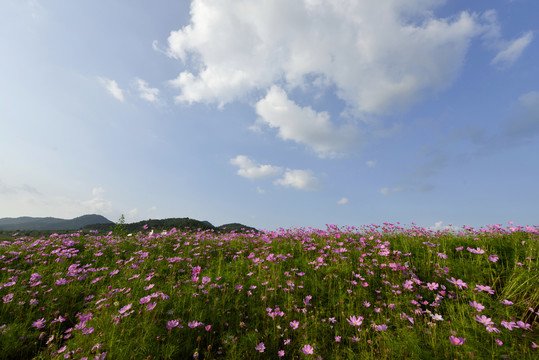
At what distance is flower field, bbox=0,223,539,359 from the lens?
3.07 metres

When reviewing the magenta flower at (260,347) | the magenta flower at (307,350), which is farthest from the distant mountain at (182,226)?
the magenta flower at (307,350)

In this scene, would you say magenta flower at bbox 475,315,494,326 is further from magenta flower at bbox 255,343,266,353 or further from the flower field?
magenta flower at bbox 255,343,266,353

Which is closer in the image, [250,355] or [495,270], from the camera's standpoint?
[250,355]

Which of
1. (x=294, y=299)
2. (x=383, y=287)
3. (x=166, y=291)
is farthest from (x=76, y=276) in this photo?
(x=383, y=287)

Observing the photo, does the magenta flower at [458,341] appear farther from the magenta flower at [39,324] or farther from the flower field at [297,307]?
the magenta flower at [39,324]

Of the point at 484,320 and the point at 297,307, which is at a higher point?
the point at 484,320

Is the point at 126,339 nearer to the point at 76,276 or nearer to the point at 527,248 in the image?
the point at 76,276

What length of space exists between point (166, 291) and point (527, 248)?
7115 mm

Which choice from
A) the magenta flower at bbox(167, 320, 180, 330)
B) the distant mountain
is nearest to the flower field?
the magenta flower at bbox(167, 320, 180, 330)

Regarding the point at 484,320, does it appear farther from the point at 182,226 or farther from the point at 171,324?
the point at 182,226

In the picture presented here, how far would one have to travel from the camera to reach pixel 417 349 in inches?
114

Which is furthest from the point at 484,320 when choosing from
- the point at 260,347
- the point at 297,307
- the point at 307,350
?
the point at 260,347

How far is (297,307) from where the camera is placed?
4.20 meters

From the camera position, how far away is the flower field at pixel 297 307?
10.1ft
